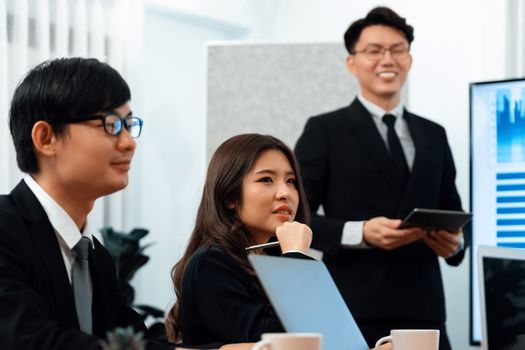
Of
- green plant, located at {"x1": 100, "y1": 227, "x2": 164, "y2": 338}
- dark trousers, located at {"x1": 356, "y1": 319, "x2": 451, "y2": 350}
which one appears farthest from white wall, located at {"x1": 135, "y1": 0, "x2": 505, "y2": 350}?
dark trousers, located at {"x1": 356, "y1": 319, "x2": 451, "y2": 350}

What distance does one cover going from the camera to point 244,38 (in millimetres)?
4883

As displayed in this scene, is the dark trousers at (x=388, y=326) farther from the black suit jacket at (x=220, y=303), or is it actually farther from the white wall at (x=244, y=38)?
the white wall at (x=244, y=38)

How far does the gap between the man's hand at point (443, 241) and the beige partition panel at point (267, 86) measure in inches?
51.9

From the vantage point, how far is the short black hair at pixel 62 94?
1.45 meters

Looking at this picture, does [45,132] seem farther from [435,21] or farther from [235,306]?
[435,21]

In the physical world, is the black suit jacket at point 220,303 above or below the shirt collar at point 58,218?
below

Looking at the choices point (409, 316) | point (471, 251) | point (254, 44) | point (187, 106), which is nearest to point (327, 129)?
point (409, 316)

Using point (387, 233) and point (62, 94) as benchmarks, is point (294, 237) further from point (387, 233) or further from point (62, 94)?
point (387, 233)

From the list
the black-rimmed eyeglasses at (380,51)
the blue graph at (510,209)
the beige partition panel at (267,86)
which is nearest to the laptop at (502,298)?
the black-rimmed eyeglasses at (380,51)

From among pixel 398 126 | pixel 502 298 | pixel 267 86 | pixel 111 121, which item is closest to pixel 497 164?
pixel 398 126

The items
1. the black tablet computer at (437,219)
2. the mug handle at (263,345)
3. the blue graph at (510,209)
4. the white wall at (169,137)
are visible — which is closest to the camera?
the mug handle at (263,345)

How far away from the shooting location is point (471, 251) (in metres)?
3.34

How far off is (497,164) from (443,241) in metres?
0.65

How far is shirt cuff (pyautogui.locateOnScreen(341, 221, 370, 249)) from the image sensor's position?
8.50 ft
